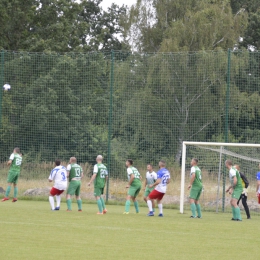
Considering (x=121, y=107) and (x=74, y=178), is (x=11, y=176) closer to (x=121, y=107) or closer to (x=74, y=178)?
(x=74, y=178)

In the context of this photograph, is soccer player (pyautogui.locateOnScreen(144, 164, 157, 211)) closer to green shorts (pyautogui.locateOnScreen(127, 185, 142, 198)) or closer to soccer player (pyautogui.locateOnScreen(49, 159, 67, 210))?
green shorts (pyautogui.locateOnScreen(127, 185, 142, 198))

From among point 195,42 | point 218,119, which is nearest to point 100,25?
point 195,42

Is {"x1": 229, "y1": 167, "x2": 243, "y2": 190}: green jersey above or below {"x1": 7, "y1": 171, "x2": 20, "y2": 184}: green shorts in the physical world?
above

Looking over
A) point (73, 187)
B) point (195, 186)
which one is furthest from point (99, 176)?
point (195, 186)

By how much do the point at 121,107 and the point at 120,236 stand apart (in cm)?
1296

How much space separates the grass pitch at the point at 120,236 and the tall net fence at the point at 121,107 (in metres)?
6.00

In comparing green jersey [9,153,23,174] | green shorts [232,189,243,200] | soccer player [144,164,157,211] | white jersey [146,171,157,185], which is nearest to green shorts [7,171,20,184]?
green jersey [9,153,23,174]

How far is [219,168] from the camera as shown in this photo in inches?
959

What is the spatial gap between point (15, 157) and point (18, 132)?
3542mm

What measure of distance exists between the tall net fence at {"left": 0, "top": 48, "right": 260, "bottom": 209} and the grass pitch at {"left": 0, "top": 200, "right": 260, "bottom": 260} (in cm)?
600

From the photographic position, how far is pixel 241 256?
38.1 ft

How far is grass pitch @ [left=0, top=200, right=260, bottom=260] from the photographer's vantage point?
1143 cm

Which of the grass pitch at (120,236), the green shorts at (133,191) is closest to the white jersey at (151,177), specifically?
the green shorts at (133,191)

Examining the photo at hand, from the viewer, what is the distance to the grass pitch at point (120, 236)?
1143 cm
